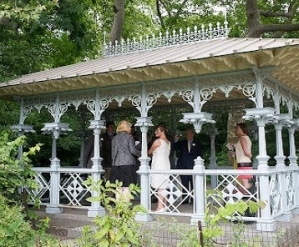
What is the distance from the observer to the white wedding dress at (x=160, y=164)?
25.4ft

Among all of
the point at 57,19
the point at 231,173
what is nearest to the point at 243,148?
the point at 231,173

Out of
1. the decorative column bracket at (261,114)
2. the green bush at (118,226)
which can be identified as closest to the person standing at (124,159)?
the decorative column bracket at (261,114)

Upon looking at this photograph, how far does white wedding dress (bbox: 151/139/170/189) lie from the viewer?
7.74 metres

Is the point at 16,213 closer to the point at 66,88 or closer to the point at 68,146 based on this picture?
the point at 66,88

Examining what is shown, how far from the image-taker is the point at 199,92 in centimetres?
744

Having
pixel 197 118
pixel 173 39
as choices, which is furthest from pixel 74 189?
pixel 173 39

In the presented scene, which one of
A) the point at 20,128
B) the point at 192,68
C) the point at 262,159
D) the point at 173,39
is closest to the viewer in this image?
the point at 262,159

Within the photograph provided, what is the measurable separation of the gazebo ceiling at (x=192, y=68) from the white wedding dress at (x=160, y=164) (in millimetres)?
1400

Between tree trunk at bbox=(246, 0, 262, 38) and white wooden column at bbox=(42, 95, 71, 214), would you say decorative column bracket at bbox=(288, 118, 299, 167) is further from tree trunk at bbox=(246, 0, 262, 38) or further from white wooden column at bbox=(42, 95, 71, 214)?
tree trunk at bbox=(246, 0, 262, 38)

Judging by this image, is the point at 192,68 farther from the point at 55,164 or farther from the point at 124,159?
the point at 55,164

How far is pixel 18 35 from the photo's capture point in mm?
14109

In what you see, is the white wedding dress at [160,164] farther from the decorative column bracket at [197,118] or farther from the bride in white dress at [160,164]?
the decorative column bracket at [197,118]

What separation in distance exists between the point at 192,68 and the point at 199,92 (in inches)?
19.7

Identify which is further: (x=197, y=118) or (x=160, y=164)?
(x=160, y=164)
